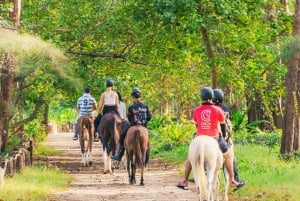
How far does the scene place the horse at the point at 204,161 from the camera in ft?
40.9

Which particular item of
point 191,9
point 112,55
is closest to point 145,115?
point 191,9

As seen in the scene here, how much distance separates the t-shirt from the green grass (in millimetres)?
3245

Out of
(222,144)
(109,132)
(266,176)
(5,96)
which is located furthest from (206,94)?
(5,96)

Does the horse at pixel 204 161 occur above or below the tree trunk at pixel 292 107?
below

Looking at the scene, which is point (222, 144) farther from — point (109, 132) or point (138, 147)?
point (109, 132)

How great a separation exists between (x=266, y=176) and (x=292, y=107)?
12.8ft

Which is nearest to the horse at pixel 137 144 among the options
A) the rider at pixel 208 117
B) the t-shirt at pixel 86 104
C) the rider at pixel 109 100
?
the rider at pixel 109 100

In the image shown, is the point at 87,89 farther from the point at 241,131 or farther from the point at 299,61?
the point at 241,131

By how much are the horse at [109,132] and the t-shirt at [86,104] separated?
246cm

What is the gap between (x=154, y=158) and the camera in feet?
92.1

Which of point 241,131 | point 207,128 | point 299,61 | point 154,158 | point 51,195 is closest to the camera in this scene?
point 207,128

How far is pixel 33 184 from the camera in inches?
658

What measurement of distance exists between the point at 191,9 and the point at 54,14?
610cm

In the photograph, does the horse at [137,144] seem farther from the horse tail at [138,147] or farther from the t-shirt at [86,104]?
the t-shirt at [86,104]
